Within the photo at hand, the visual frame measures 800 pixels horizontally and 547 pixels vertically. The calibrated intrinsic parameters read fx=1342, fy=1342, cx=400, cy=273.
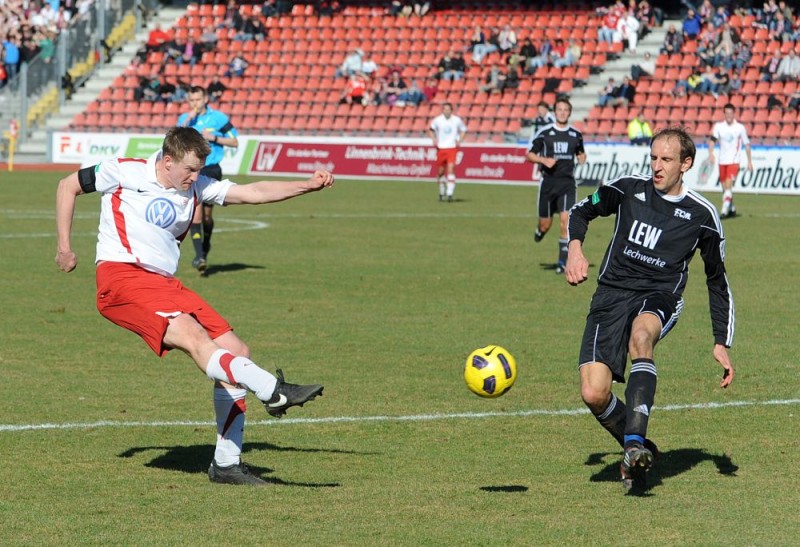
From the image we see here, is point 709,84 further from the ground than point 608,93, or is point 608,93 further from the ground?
point 709,84

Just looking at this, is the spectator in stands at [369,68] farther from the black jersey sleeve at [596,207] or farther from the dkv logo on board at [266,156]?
the black jersey sleeve at [596,207]

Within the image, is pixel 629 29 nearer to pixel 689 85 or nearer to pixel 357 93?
pixel 689 85

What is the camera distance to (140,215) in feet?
24.9

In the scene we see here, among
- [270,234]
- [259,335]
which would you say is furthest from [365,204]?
[259,335]

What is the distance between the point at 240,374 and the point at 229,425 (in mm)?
609

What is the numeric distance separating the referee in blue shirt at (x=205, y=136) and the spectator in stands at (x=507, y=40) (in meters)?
27.7

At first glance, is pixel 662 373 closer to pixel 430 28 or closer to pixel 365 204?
pixel 365 204

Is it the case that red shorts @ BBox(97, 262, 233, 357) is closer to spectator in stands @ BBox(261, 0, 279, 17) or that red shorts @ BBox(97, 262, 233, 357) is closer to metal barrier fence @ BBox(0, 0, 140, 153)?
metal barrier fence @ BBox(0, 0, 140, 153)

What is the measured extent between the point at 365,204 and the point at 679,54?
15.6 metres

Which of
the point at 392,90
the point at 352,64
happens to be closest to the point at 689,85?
the point at 392,90

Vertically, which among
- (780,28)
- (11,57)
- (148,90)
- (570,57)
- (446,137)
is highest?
(780,28)

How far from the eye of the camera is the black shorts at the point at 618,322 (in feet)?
23.9

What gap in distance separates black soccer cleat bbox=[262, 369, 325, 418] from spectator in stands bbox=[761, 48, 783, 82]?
34.9 metres

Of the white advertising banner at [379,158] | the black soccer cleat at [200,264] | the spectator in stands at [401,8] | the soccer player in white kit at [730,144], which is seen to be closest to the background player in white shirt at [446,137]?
the white advertising banner at [379,158]
